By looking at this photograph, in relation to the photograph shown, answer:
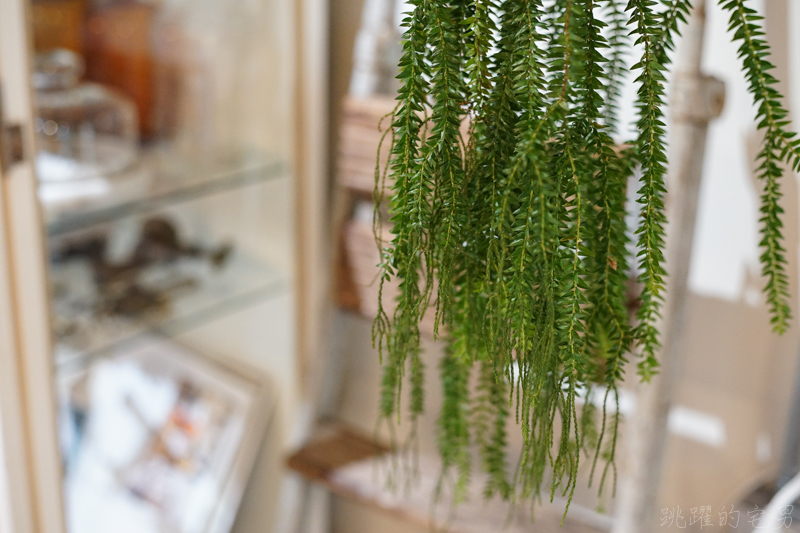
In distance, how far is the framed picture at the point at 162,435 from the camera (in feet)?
4.05

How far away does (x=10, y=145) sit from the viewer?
86 cm

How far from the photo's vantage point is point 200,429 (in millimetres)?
1334

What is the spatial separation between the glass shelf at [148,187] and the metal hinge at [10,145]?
0.24 meters

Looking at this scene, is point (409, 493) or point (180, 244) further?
point (180, 244)

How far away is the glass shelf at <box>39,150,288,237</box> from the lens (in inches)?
45.1

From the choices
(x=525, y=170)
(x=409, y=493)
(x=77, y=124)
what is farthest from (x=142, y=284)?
(x=525, y=170)

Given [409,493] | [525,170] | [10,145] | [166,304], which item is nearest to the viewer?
[525,170]

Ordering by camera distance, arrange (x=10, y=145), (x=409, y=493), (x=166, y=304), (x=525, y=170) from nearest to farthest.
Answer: (x=525, y=170)
(x=10, y=145)
(x=409, y=493)
(x=166, y=304)

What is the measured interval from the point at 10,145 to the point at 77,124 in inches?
15.9

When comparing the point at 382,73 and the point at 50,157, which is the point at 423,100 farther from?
the point at 50,157

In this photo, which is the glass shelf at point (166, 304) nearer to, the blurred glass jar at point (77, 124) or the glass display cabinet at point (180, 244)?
the glass display cabinet at point (180, 244)

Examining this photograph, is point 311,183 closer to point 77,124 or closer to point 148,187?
point 148,187

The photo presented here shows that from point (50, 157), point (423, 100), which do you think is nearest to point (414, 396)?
point (423, 100)

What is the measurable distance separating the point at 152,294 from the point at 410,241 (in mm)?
889
